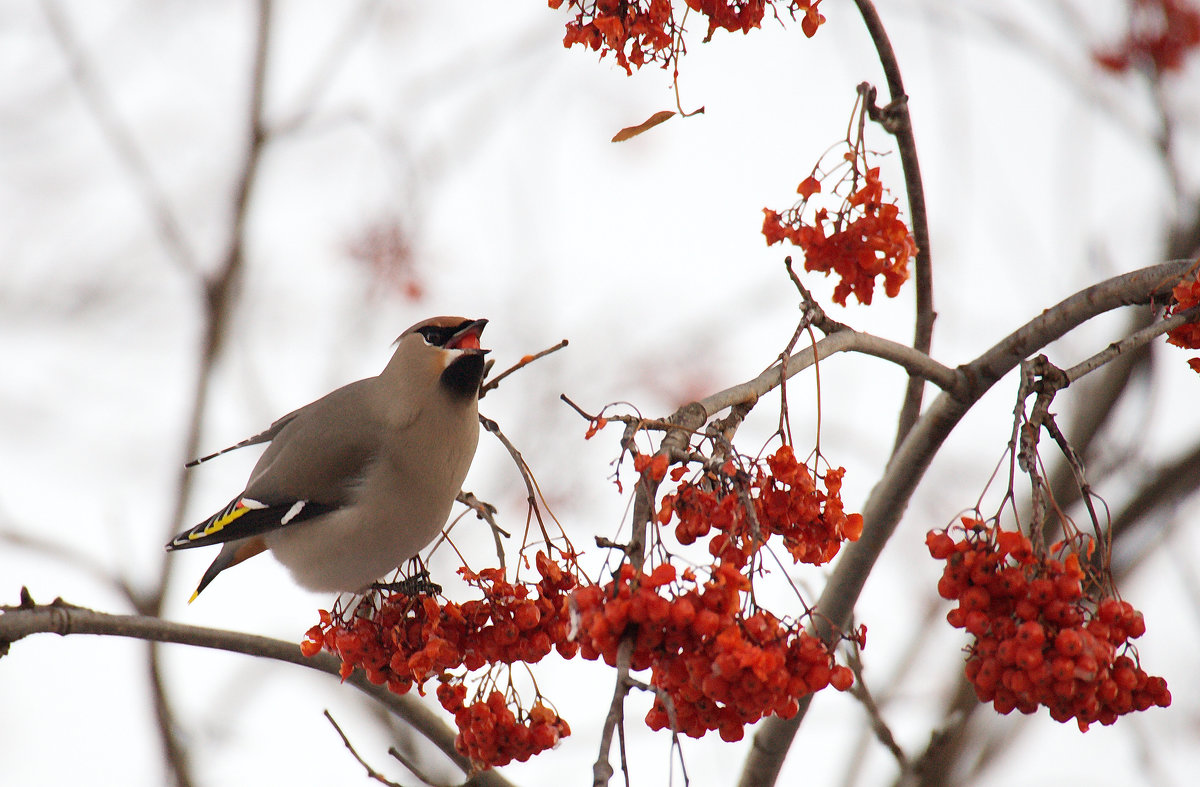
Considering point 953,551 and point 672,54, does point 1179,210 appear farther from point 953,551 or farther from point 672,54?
point 953,551

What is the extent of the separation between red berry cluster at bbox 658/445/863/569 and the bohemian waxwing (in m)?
1.53

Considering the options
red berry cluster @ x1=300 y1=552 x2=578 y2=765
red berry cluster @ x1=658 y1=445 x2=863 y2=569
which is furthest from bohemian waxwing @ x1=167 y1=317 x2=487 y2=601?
red berry cluster @ x1=658 y1=445 x2=863 y2=569

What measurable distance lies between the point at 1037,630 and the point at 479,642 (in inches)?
38.4

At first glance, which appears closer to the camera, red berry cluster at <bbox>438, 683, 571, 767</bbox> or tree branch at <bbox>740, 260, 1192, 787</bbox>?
tree branch at <bbox>740, 260, 1192, 787</bbox>

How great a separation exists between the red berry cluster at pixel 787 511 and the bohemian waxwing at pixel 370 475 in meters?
1.53

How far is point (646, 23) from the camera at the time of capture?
79.5 inches

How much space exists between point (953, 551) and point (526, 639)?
0.77 meters

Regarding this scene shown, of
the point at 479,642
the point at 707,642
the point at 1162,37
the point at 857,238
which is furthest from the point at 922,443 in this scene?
the point at 1162,37

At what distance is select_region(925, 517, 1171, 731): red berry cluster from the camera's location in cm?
154

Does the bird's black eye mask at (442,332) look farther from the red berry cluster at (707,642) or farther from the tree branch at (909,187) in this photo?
the red berry cluster at (707,642)

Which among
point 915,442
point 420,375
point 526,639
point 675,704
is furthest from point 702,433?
point 420,375

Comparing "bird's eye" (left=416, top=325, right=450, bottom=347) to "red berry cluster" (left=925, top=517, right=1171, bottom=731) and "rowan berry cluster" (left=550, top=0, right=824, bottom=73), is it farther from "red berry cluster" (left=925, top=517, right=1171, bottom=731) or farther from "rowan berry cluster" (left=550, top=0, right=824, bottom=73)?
"red berry cluster" (left=925, top=517, right=1171, bottom=731)

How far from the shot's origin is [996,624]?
5.28 feet

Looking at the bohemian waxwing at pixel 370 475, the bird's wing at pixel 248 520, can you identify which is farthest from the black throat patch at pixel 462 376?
the bird's wing at pixel 248 520
